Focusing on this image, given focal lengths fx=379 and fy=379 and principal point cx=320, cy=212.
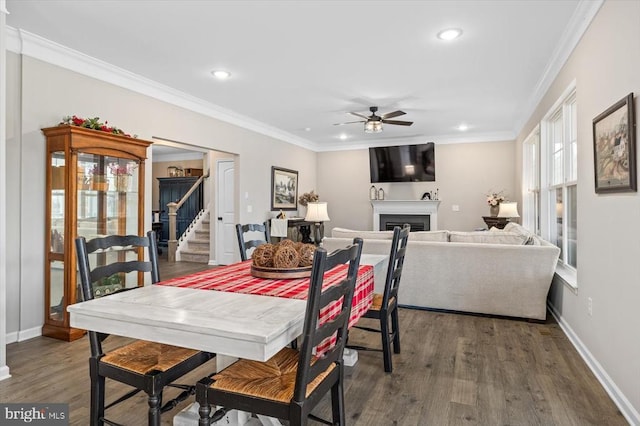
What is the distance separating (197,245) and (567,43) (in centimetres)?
703

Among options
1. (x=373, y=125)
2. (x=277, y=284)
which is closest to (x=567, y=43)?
(x=373, y=125)

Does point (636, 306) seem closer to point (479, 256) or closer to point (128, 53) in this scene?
point (479, 256)

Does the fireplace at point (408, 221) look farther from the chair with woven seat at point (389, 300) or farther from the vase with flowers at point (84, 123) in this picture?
the vase with flowers at point (84, 123)

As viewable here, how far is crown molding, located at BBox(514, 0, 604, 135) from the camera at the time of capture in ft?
8.83

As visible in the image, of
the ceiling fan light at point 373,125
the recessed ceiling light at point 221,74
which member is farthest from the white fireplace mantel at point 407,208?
the recessed ceiling light at point 221,74

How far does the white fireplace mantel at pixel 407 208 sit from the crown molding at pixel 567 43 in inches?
122

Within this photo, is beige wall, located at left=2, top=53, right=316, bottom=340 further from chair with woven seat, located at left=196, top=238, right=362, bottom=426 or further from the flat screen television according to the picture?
the flat screen television

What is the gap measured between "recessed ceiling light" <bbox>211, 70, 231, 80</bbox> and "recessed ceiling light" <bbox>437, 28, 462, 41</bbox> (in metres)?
2.21

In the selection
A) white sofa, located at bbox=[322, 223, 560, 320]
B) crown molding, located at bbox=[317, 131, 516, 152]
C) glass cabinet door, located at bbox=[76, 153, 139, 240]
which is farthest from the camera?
crown molding, located at bbox=[317, 131, 516, 152]

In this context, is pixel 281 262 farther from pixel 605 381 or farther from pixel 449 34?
pixel 449 34

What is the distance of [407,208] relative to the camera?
7.96m

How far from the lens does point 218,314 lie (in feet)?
4.71

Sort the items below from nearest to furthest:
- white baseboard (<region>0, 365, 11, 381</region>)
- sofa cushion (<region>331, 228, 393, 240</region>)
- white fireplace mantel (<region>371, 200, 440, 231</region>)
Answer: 1. white baseboard (<region>0, 365, 11, 381</region>)
2. sofa cushion (<region>331, 228, 393, 240</region>)
3. white fireplace mantel (<region>371, 200, 440, 231</region>)

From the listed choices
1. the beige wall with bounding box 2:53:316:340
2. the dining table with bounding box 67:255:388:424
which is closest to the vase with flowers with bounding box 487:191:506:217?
the beige wall with bounding box 2:53:316:340
